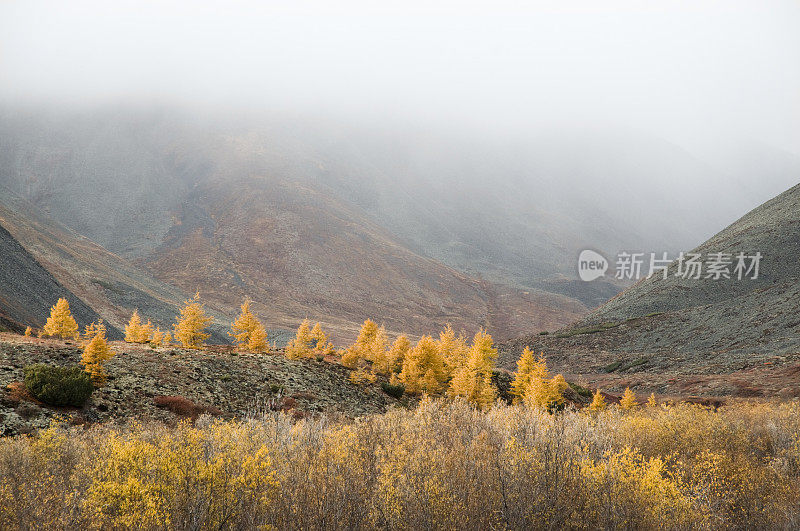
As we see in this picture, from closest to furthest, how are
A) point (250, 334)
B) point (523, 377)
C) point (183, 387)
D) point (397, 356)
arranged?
point (183, 387) → point (523, 377) → point (397, 356) → point (250, 334)

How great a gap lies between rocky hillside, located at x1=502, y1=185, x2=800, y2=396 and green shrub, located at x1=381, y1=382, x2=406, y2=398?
3047 centimetres

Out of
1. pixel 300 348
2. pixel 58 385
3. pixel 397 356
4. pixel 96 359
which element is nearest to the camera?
pixel 58 385

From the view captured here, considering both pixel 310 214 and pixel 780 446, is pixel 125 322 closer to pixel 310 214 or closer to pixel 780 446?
pixel 780 446

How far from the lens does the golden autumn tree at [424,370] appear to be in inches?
1307

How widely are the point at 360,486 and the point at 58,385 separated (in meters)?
15.9

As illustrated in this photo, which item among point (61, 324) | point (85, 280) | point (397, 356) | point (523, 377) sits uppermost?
point (523, 377)

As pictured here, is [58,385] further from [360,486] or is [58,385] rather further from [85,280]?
[85,280]

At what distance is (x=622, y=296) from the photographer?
97312 millimetres

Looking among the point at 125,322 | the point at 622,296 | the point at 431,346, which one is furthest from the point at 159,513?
the point at 622,296

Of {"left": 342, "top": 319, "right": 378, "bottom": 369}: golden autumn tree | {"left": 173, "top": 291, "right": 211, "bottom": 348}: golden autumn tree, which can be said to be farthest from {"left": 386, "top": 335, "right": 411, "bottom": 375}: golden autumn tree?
{"left": 173, "top": 291, "right": 211, "bottom": 348}: golden autumn tree

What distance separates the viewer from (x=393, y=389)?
32156mm

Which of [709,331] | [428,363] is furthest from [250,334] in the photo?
[709,331]

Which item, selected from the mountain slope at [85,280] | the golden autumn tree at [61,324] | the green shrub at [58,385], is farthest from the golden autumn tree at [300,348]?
the mountain slope at [85,280]

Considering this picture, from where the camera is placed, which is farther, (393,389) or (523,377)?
(523,377)
